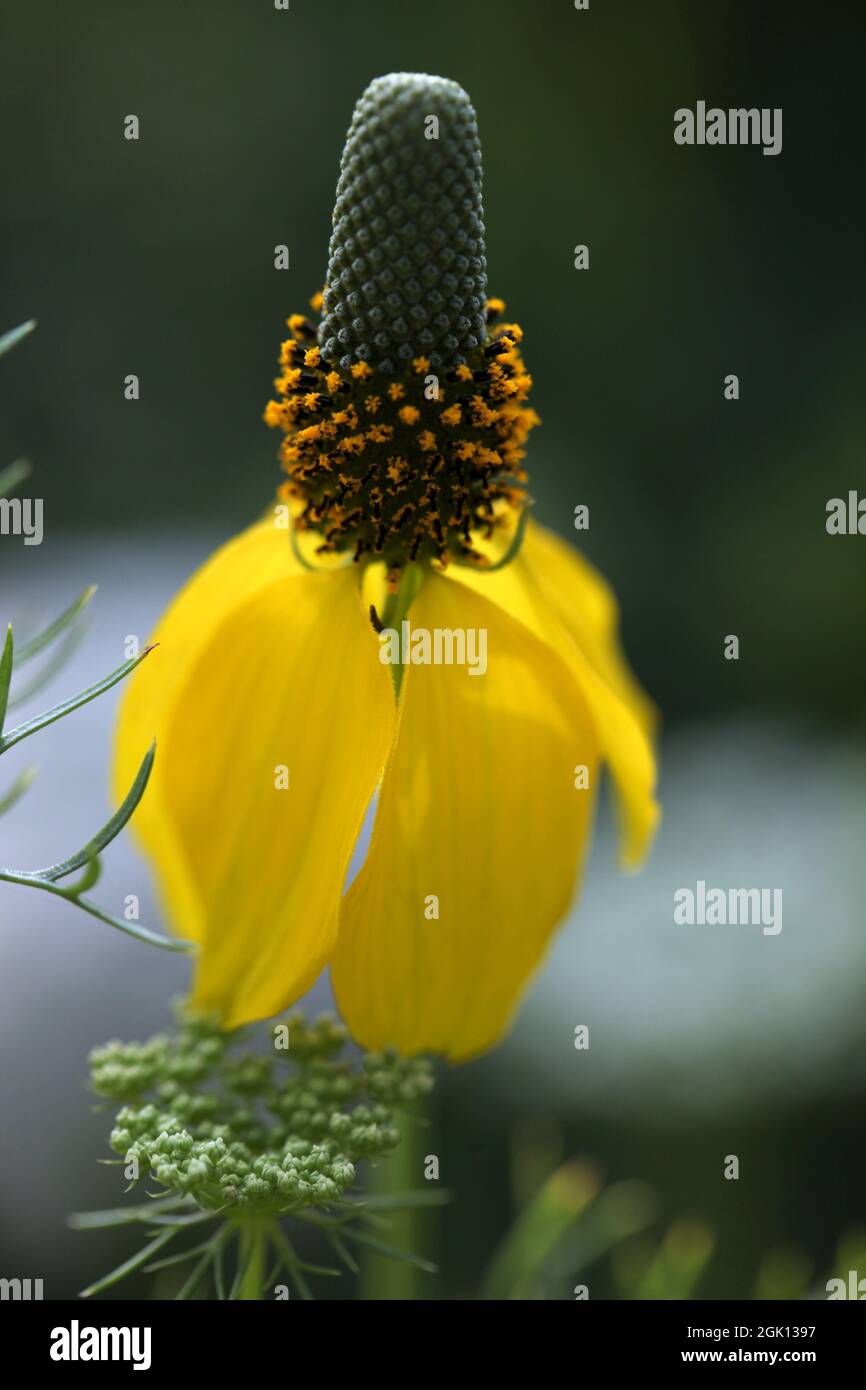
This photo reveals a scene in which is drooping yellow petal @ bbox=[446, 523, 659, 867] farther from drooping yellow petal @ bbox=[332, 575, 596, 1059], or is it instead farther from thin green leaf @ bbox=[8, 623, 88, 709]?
thin green leaf @ bbox=[8, 623, 88, 709]

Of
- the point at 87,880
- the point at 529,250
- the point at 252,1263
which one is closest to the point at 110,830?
the point at 87,880

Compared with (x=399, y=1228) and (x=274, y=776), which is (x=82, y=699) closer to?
(x=274, y=776)

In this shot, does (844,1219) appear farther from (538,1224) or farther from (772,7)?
(772,7)

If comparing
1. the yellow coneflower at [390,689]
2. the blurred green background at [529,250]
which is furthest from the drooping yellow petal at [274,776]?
the blurred green background at [529,250]

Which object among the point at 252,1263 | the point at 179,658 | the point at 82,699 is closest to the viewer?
the point at 82,699

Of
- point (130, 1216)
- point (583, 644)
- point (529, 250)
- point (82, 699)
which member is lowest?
point (130, 1216)

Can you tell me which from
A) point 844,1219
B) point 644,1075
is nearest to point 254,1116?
point 644,1075
